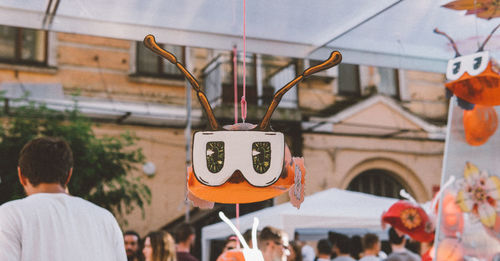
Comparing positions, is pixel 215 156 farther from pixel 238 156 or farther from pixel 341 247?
pixel 341 247

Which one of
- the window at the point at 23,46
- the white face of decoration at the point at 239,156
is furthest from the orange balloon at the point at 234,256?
the window at the point at 23,46

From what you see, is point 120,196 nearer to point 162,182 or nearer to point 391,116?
point 162,182

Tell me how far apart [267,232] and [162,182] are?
7.03 metres

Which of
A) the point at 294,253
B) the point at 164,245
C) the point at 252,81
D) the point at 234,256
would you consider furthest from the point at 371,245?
the point at 252,81

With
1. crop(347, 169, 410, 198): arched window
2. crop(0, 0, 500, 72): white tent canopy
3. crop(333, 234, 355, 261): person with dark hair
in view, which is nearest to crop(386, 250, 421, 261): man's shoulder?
crop(333, 234, 355, 261): person with dark hair

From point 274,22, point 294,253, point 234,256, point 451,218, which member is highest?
point 274,22

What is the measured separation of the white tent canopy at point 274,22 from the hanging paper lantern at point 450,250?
1241 millimetres

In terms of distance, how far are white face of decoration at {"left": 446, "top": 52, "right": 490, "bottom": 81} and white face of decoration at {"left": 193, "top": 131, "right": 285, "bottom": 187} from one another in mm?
1653

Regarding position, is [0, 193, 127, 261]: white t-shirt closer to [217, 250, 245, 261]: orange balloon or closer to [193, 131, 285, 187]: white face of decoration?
[193, 131, 285, 187]: white face of decoration

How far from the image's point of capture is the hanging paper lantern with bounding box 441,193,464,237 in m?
3.53

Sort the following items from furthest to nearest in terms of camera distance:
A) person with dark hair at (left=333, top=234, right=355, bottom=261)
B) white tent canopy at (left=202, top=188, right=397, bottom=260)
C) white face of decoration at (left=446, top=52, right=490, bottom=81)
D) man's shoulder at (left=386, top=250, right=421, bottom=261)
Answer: white tent canopy at (left=202, top=188, right=397, bottom=260), person with dark hair at (left=333, top=234, right=355, bottom=261), man's shoulder at (left=386, top=250, right=421, bottom=261), white face of decoration at (left=446, top=52, right=490, bottom=81)

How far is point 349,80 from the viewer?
12.1m

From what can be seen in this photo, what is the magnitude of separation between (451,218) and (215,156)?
7.57ft

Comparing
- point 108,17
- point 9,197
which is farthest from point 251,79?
point 108,17
